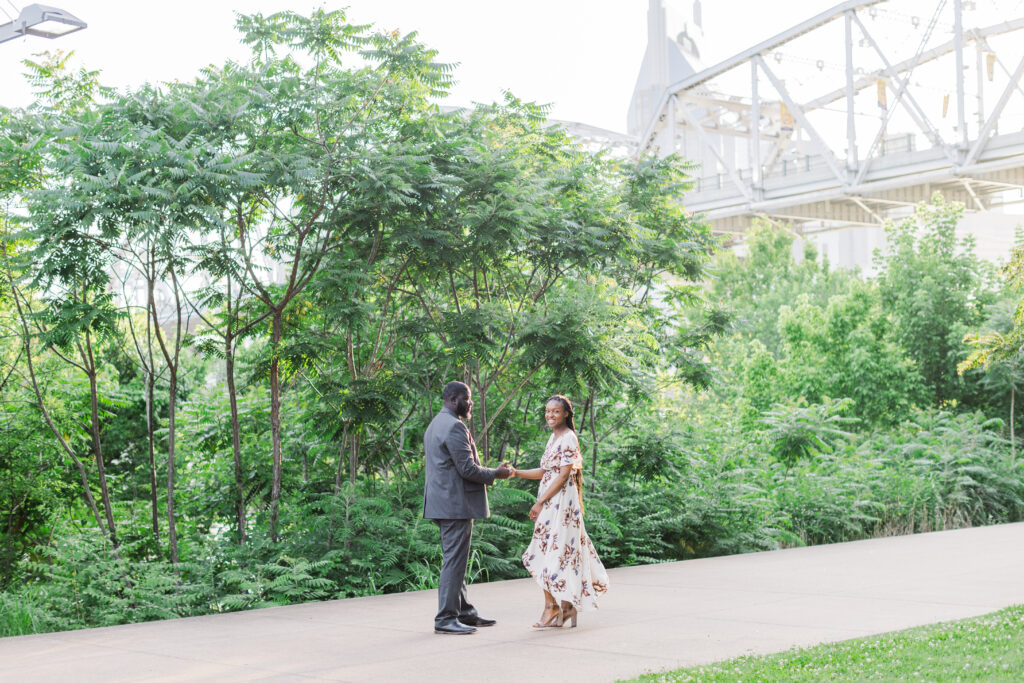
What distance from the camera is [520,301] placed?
1340 centimetres

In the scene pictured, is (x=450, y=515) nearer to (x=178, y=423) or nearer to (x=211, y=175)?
(x=211, y=175)

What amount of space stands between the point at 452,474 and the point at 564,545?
101cm

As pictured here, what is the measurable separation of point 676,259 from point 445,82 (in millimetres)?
4502

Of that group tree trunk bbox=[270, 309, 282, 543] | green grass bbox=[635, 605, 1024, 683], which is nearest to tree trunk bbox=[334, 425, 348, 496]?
tree trunk bbox=[270, 309, 282, 543]

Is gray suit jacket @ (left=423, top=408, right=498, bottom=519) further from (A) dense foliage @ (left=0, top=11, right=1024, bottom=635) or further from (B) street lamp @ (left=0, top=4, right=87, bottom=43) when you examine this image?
(B) street lamp @ (left=0, top=4, right=87, bottom=43)

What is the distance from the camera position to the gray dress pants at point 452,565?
309 inches

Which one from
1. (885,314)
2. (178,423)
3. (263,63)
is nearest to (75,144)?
(263,63)

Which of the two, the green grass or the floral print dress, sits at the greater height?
the floral print dress

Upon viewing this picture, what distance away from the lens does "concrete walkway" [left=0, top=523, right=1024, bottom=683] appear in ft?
22.3

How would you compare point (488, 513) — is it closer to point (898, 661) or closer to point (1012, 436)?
point (898, 661)

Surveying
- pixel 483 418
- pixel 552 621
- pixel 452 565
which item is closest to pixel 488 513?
pixel 452 565

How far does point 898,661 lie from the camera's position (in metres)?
6.25

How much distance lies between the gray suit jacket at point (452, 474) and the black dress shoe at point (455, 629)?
32.8 inches

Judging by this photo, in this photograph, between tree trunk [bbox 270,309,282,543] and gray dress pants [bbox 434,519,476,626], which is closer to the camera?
gray dress pants [bbox 434,519,476,626]
